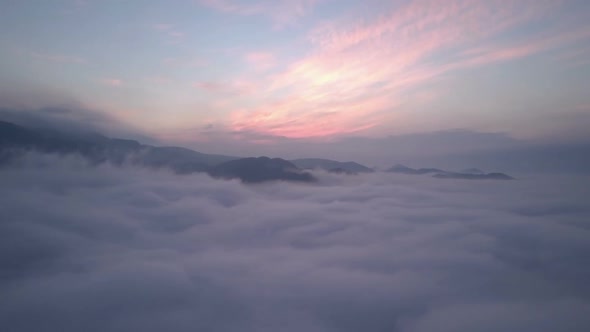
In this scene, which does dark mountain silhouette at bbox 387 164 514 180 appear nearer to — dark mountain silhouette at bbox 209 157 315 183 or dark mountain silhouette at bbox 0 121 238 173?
dark mountain silhouette at bbox 209 157 315 183

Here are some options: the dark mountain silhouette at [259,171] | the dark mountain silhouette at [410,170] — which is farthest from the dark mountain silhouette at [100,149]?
the dark mountain silhouette at [410,170]

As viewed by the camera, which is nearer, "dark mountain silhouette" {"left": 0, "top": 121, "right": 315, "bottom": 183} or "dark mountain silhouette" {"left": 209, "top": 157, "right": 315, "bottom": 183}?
"dark mountain silhouette" {"left": 0, "top": 121, "right": 315, "bottom": 183}

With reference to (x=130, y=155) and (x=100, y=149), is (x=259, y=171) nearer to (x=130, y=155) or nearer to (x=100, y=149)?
(x=130, y=155)

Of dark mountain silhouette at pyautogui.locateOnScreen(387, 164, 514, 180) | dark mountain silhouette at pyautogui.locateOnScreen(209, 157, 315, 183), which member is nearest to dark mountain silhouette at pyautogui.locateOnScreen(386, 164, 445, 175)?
dark mountain silhouette at pyautogui.locateOnScreen(387, 164, 514, 180)

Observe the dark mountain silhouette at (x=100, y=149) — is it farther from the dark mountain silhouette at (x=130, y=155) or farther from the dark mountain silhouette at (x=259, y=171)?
the dark mountain silhouette at (x=259, y=171)

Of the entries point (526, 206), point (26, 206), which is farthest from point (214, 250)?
point (526, 206)

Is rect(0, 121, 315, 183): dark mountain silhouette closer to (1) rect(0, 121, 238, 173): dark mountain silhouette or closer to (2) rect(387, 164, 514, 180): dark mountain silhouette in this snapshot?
(1) rect(0, 121, 238, 173): dark mountain silhouette

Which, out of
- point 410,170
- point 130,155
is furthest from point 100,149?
point 410,170

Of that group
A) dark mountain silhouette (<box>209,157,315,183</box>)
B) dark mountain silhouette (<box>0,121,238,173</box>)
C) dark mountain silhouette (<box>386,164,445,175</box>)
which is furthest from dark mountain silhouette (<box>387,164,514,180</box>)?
dark mountain silhouette (<box>0,121,238,173</box>)

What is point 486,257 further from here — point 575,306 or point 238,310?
point 238,310
